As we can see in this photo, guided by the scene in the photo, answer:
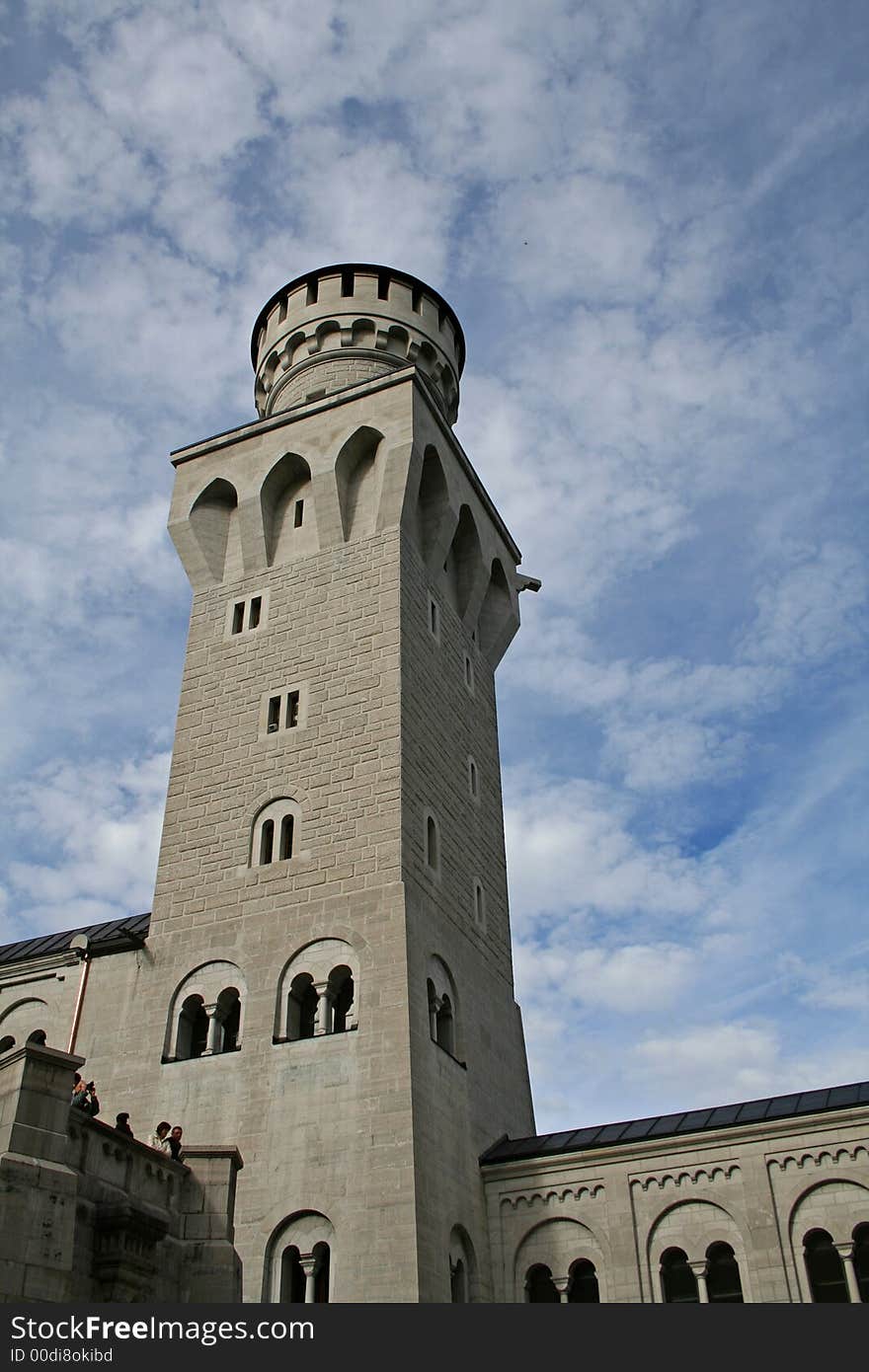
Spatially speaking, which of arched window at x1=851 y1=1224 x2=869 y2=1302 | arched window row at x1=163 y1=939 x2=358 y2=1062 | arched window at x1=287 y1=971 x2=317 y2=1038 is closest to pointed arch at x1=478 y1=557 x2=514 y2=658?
arched window row at x1=163 y1=939 x2=358 y2=1062

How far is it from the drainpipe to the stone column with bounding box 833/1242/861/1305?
46.6 ft

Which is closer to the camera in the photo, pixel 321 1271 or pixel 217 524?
pixel 321 1271

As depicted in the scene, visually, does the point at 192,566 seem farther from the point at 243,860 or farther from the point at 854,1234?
the point at 854,1234

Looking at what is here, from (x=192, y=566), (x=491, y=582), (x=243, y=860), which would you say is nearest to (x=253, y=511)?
(x=192, y=566)

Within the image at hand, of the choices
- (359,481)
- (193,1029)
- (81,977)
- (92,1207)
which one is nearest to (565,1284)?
(193,1029)

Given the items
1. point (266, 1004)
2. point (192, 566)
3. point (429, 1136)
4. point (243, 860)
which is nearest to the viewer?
point (429, 1136)

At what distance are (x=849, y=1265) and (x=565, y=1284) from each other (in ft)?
15.7

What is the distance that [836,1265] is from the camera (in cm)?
1850

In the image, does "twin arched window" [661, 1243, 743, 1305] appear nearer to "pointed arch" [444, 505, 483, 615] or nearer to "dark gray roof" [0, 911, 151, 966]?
"dark gray roof" [0, 911, 151, 966]

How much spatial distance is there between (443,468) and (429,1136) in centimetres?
→ 1552

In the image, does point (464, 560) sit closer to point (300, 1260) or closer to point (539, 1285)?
point (539, 1285)

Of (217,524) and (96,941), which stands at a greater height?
(217,524)

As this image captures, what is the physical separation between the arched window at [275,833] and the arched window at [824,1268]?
11321 millimetres

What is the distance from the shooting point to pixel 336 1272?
18562mm
